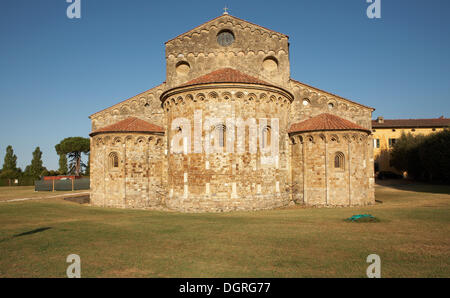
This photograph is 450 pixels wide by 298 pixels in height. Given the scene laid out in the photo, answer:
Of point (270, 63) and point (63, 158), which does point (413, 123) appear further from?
point (63, 158)

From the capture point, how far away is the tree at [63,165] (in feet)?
241

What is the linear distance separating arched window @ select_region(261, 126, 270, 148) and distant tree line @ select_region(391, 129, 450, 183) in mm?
30139

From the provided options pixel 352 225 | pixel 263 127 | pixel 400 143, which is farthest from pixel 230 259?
pixel 400 143

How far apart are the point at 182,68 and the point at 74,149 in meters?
63.2

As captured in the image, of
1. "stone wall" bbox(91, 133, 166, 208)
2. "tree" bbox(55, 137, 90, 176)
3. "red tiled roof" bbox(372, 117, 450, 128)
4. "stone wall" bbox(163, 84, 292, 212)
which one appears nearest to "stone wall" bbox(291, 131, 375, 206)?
"stone wall" bbox(163, 84, 292, 212)

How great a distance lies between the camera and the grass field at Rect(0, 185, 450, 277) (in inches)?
293

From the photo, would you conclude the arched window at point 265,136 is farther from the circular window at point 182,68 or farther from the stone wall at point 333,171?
the circular window at point 182,68

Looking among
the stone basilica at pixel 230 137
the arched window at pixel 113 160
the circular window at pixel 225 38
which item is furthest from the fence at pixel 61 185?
the circular window at pixel 225 38

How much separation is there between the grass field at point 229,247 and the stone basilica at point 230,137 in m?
5.01

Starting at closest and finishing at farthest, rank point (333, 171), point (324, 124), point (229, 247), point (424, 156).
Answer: point (229, 247) → point (333, 171) → point (324, 124) → point (424, 156)

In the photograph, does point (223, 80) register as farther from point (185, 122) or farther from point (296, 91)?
point (296, 91)

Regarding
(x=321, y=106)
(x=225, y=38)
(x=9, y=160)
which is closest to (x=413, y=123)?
(x=321, y=106)

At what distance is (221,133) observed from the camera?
19953mm

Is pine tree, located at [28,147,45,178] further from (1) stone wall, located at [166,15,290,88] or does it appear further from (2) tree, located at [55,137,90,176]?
(1) stone wall, located at [166,15,290,88]
